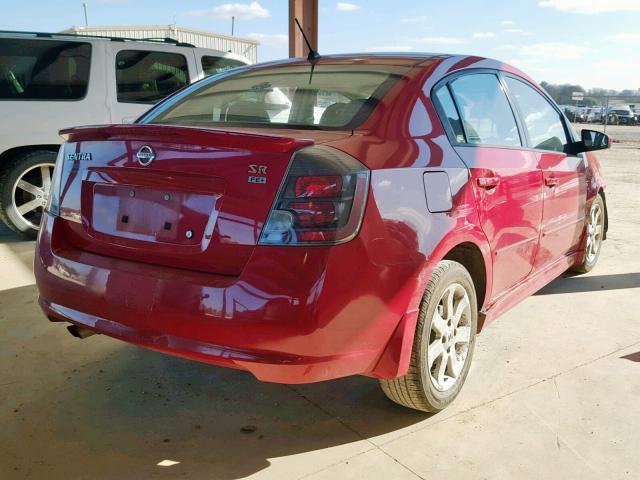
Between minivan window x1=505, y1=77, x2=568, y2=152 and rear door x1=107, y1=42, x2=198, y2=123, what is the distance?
3.82 metres

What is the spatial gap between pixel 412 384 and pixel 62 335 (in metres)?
2.08

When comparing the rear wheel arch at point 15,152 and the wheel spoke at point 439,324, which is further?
the rear wheel arch at point 15,152

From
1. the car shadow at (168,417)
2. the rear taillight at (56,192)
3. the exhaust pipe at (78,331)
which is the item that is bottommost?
the car shadow at (168,417)

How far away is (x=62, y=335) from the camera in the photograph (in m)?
3.48

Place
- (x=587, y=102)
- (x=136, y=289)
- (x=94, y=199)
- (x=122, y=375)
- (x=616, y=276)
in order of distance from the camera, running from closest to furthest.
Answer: (x=136, y=289)
(x=94, y=199)
(x=122, y=375)
(x=616, y=276)
(x=587, y=102)

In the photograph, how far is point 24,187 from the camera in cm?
575

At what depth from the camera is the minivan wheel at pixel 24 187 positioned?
222 inches

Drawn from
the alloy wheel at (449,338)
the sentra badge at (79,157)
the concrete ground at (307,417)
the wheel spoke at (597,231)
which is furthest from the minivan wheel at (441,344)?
the wheel spoke at (597,231)

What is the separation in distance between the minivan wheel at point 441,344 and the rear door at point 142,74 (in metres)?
4.34

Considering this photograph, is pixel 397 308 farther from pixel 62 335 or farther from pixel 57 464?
pixel 62 335

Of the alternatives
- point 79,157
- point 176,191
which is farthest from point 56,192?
point 176,191

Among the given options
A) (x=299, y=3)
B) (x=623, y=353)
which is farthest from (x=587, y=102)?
(x=623, y=353)

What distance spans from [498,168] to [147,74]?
445cm

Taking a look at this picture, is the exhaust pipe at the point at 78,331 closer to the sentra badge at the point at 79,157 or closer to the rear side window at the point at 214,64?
the sentra badge at the point at 79,157
